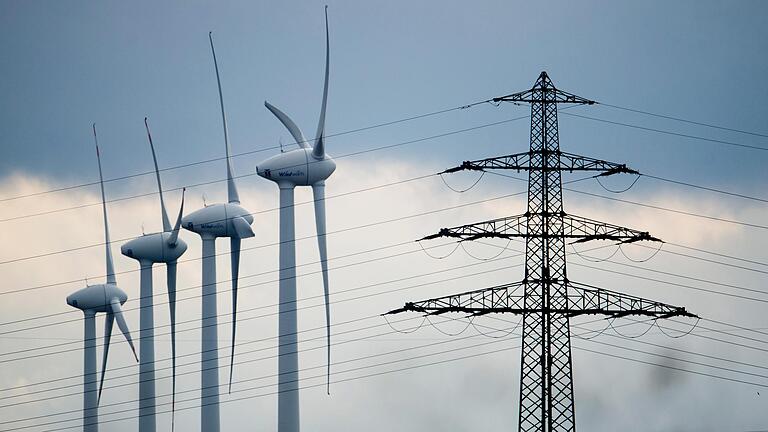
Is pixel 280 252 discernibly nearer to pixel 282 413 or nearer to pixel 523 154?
pixel 282 413

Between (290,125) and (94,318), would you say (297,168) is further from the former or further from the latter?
(94,318)

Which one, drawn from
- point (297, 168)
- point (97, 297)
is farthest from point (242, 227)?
point (97, 297)

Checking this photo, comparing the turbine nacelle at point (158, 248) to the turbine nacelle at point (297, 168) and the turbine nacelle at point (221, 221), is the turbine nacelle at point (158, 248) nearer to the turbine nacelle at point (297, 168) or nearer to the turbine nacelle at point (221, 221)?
the turbine nacelle at point (221, 221)

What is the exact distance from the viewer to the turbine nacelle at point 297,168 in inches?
4697

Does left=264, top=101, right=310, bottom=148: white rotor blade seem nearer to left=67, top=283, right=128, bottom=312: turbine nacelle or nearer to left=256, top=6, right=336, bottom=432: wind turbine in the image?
left=256, top=6, right=336, bottom=432: wind turbine

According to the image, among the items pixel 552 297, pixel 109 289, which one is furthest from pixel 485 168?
pixel 109 289

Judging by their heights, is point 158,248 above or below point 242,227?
below

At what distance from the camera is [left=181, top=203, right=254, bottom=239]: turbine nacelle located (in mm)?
127000

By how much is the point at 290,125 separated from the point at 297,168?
131 inches

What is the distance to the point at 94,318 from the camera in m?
151

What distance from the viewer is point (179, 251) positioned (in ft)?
458

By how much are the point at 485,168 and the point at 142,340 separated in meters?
60.7

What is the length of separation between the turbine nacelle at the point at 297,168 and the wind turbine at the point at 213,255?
7.58 metres

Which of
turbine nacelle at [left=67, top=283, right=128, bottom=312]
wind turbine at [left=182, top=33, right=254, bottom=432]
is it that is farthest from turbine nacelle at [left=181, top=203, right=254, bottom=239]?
turbine nacelle at [left=67, top=283, right=128, bottom=312]
